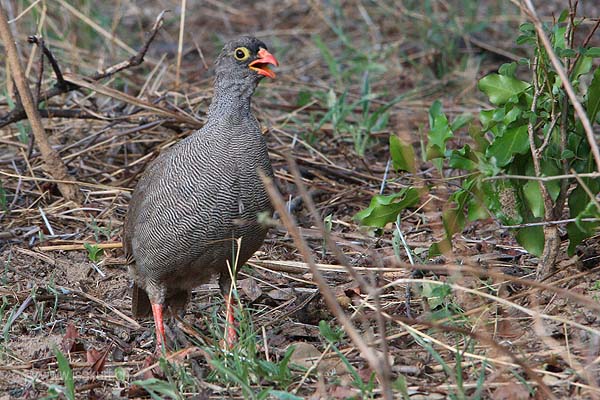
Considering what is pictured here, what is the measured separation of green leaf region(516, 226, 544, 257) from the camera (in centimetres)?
491

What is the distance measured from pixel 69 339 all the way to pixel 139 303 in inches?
28.7

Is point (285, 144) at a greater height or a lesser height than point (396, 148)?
lesser

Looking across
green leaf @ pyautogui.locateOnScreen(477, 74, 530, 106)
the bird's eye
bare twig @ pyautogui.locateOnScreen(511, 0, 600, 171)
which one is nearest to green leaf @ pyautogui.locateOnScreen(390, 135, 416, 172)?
green leaf @ pyautogui.locateOnScreen(477, 74, 530, 106)

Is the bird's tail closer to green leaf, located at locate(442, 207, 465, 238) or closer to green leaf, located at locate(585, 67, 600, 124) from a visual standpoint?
green leaf, located at locate(442, 207, 465, 238)

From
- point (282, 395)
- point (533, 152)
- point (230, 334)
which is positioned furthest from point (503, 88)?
point (282, 395)

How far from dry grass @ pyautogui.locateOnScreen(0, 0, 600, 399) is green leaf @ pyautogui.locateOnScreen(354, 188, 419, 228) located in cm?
17

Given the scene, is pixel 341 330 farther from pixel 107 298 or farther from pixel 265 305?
pixel 107 298

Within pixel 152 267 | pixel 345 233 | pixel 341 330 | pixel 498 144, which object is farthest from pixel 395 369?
pixel 345 233

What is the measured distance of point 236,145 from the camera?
16.5 ft

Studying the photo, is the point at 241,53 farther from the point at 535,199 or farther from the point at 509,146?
the point at 535,199

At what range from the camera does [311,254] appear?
6.18m

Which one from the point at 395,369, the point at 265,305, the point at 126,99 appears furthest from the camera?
the point at 126,99

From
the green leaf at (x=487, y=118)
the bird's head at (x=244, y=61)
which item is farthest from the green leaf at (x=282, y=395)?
the bird's head at (x=244, y=61)

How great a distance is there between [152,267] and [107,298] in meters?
0.80
